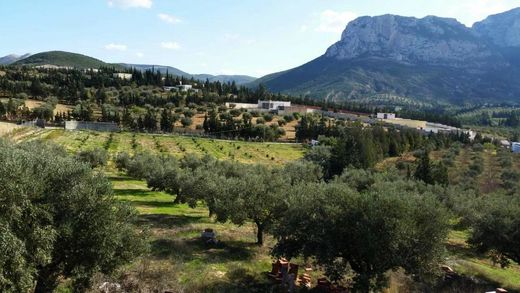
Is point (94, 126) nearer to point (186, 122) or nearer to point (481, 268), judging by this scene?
point (186, 122)

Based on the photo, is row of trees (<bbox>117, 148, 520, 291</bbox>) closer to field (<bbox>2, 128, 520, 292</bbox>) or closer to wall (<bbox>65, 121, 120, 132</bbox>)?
field (<bbox>2, 128, 520, 292</bbox>)

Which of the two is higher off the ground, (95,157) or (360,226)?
(360,226)

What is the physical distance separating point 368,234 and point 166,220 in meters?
25.2

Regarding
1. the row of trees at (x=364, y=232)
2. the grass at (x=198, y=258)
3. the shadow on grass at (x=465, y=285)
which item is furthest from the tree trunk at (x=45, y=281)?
the shadow on grass at (x=465, y=285)

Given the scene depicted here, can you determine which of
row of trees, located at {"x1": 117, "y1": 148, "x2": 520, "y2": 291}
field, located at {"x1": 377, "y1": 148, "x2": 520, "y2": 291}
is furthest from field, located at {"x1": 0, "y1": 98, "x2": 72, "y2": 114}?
row of trees, located at {"x1": 117, "y1": 148, "x2": 520, "y2": 291}

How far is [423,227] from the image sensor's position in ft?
96.5

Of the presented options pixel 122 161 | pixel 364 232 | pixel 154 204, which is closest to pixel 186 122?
pixel 122 161

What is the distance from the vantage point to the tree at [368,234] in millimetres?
27891

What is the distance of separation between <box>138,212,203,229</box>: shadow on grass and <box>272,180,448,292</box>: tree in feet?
53.0

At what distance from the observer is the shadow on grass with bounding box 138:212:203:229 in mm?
44094

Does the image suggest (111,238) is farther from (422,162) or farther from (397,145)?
(397,145)

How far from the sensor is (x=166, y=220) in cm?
4669

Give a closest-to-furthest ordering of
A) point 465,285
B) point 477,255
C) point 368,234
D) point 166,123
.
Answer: point 368,234 → point 465,285 → point 477,255 → point 166,123

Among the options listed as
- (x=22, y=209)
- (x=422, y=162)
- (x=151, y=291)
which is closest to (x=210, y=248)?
(x=151, y=291)
